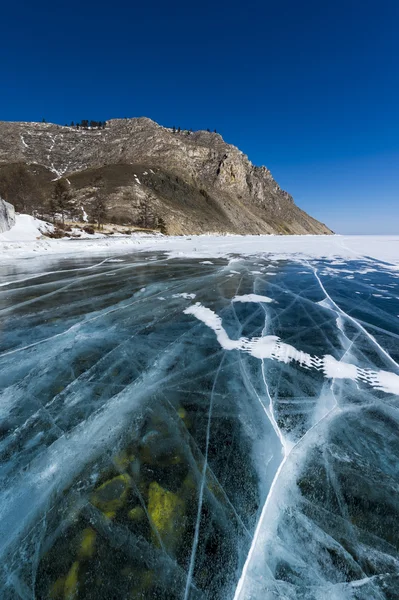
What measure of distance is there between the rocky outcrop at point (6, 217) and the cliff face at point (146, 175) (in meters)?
38.4

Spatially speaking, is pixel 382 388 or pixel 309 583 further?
pixel 382 388

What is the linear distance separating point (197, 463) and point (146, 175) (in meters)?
97.0

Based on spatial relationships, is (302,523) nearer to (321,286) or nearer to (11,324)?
(11,324)

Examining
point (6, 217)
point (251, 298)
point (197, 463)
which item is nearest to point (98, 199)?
point (6, 217)

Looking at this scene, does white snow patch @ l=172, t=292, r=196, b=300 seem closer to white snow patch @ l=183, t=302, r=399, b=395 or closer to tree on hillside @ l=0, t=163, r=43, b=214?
white snow patch @ l=183, t=302, r=399, b=395

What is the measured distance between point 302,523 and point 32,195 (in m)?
92.9

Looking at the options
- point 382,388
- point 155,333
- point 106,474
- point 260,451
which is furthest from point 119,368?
point 382,388

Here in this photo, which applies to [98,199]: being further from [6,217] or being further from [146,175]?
[6,217]

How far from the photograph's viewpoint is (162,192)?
8662 centimetres

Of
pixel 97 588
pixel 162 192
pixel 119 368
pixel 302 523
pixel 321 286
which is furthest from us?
pixel 162 192

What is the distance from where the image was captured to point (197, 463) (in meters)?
2.34

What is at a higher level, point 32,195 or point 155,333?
point 32,195

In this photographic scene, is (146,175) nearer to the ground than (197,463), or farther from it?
farther from it

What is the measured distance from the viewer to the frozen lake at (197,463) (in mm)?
1635
